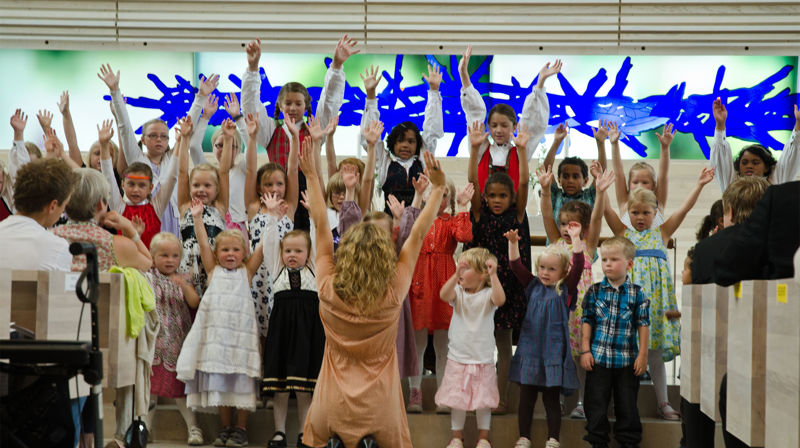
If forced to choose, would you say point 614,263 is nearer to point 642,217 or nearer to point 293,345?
point 642,217

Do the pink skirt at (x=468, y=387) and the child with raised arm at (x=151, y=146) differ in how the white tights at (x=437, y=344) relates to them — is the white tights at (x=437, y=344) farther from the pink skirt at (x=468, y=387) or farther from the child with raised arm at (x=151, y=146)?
the child with raised arm at (x=151, y=146)

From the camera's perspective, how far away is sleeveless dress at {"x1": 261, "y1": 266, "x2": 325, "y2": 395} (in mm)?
4371

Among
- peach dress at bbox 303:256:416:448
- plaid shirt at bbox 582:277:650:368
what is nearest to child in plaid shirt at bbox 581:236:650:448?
plaid shirt at bbox 582:277:650:368

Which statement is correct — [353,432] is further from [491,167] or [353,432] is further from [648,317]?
[491,167]

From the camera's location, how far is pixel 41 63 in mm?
7949

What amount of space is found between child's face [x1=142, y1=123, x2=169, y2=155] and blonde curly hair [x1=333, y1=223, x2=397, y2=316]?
2.43 m

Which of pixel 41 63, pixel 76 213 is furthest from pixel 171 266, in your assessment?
pixel 41 63

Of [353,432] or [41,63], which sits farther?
[41,63]

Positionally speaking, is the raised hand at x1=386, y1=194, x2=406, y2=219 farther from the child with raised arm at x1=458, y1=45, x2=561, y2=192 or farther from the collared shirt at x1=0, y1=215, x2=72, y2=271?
the collared shirt at x1=0, y1=215, x2=72, y2=271

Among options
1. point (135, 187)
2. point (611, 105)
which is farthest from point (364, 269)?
point (611, 105)

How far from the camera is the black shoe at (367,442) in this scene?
3.41 metres

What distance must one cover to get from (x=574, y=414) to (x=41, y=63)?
5.84m

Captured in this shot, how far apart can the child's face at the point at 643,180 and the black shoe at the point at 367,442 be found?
2504mm

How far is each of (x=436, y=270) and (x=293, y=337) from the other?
84cm
